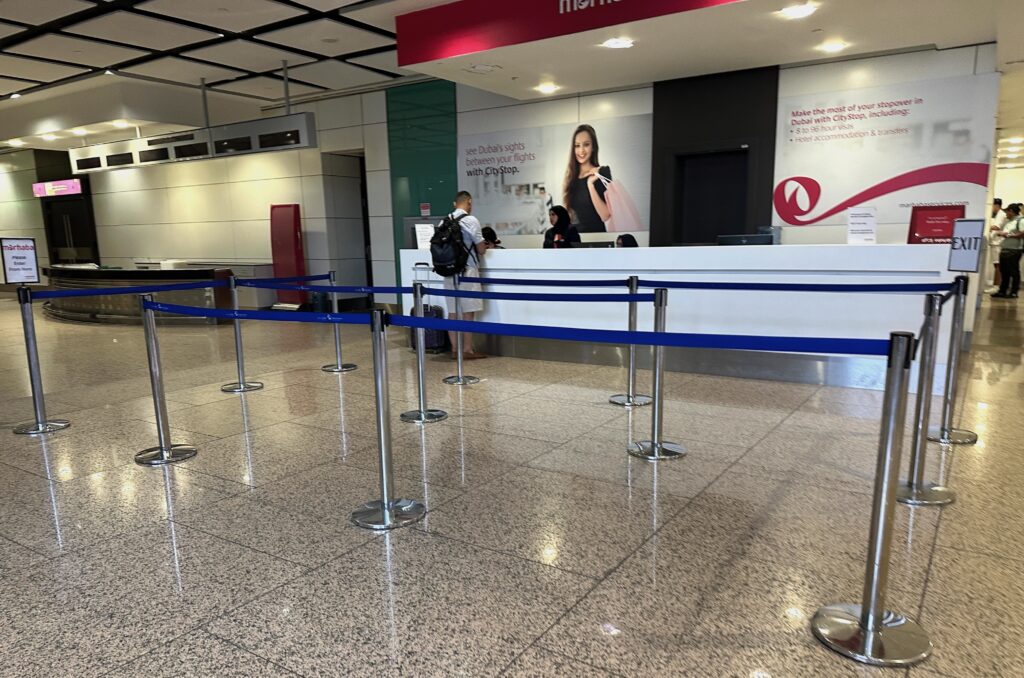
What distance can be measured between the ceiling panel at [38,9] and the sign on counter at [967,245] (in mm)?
7927

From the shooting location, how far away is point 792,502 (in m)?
3.09

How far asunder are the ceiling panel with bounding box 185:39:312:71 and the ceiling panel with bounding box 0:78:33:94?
11.8 feet

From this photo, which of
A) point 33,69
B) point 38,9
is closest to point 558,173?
point 38,9

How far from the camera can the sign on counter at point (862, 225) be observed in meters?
5.09

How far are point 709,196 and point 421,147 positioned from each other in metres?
4.76

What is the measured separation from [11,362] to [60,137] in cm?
653

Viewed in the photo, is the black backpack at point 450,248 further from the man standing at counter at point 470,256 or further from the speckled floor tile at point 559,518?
the speckled floor tile at point 559,518

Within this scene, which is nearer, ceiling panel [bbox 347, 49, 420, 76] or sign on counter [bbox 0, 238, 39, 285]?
sign on counter [bbox 0, 238, 39, 285]

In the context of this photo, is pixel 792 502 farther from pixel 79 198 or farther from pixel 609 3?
pixel 79 198

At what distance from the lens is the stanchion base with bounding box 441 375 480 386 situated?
18.7 feet

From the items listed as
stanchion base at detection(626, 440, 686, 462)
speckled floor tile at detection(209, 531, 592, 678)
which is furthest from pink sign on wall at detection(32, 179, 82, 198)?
speckled floor tile at detection(209, 531, 592, 678)

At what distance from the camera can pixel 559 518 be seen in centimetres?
296

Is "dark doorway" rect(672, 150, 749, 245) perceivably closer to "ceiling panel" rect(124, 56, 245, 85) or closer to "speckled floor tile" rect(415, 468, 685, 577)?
"speckled floor tile" rect(415, 468, 685, 577)

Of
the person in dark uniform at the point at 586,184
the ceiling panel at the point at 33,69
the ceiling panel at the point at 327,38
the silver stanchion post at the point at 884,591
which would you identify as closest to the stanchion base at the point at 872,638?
the silver stanchion post at the point at 884,591
